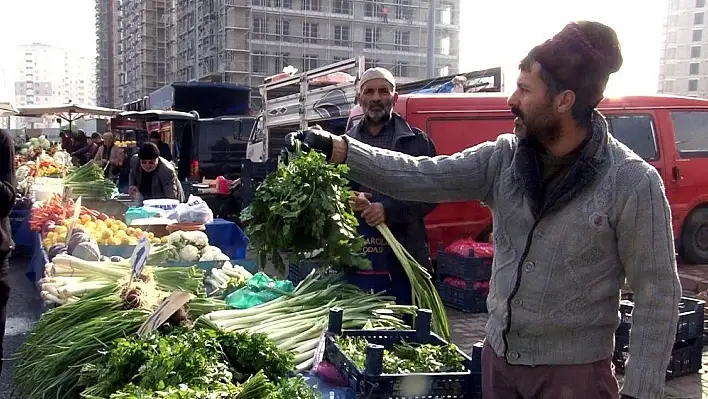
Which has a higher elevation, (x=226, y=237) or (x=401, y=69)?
(x=401, y=69)

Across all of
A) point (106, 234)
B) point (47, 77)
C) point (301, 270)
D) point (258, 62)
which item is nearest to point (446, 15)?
point (258, 62)

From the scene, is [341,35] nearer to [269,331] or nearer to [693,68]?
[693,68]

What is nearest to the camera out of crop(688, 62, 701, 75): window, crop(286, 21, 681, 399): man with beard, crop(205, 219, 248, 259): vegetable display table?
crop(286, 21, 681, 399): man with beard

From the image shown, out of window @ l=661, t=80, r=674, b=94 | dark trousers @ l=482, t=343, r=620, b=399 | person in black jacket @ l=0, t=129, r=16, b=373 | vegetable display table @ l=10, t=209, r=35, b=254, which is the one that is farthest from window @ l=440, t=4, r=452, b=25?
dark trousers @ l=482, t=343, r=620, b=399

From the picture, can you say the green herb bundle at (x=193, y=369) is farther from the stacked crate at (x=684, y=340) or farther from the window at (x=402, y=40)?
the window at (x=402, y=40)

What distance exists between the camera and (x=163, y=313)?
2.88 meters

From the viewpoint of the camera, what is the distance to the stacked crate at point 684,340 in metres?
5.04

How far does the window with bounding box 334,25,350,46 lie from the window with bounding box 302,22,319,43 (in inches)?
95.4

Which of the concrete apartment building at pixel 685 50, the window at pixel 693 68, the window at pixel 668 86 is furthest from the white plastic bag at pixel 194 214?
the window at pixel 668 86

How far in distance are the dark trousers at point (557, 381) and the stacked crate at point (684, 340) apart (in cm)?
328

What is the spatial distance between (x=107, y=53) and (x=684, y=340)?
119 m

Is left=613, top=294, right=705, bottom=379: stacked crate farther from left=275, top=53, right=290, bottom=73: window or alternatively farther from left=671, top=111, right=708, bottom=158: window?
left=275, top=53, right=290, bottom=73: window

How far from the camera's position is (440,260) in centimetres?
750

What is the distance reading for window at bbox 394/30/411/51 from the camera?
72500mm
